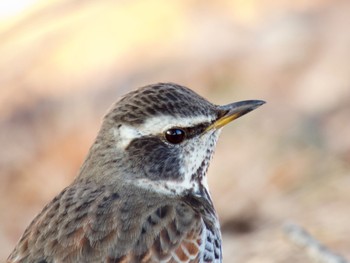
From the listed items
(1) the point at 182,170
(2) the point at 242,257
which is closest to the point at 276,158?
(2) the point at 242,257

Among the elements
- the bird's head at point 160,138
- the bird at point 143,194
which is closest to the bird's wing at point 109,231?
the bird at point 143,194

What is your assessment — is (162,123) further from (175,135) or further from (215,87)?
(215,87)

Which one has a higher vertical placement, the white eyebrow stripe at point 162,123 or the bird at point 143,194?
the white eyebrow stripe at point 162,123

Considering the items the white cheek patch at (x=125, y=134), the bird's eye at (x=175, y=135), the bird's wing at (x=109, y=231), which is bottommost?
the bird's wing at (x=109, y=231)

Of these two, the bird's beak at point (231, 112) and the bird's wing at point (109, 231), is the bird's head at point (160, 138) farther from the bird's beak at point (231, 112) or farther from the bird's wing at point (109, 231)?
the bird's wing at point (109, 231)

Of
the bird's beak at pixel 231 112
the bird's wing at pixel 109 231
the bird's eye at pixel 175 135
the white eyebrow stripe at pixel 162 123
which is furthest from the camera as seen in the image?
the bird's beak at pixel 231 112

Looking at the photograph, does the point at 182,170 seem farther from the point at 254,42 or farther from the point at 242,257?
the point at 254,42
